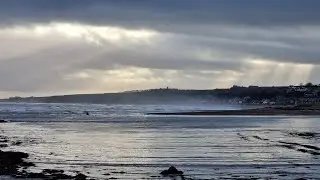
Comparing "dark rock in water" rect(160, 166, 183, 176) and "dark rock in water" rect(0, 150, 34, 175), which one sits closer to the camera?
"dark rock in water" rect(160, 166, 183, 176)

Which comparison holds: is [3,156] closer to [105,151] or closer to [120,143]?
[105,151]

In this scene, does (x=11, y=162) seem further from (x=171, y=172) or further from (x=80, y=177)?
(x=171, y=172)

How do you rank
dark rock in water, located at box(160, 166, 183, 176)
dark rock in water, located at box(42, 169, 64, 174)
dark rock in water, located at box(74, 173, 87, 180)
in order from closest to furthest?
dark rock in water, located at box(74, 173, 87, 180) → dark rock in water, located at box(160, 166, 183, 176) → dark rock in water, located at box(42, 169, 64, 174)

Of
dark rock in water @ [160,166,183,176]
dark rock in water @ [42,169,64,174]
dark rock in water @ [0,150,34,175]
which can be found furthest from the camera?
dark rock in water @ [0,150,34,175]

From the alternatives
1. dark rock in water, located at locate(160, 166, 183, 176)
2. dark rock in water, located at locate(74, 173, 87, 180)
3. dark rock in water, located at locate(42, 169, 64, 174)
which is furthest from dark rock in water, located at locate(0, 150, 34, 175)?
dark rock in water, located at locate(160, 166, 183, 176)

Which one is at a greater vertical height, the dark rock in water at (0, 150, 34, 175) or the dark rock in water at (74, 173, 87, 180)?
the dark rock in water at (0, 150, 34, 175)

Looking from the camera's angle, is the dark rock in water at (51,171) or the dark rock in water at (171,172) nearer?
the dark rock in water at (171,172)

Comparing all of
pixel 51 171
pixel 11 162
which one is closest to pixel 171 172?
pixel 51 171

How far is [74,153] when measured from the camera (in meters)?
41.3

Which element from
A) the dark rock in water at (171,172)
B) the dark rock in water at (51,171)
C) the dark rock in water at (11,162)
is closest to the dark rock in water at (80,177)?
the dark rock in water at (51,171)

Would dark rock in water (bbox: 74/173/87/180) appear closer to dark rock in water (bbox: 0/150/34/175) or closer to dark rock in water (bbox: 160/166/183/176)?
dark rock in water (bbox: 0/150/34/175)

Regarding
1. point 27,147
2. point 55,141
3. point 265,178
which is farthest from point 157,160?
point 55,141

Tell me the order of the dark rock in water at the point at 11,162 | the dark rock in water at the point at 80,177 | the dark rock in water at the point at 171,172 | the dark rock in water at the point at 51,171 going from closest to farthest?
the dark rock in water at the point at 80,177
the dark rock in water at the point at 171,172
the dark rock in water at the point at 51,171
the dark rock in water at the point at 11,162

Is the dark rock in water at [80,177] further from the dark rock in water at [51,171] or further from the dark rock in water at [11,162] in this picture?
the dark rock in water at [11,162]
